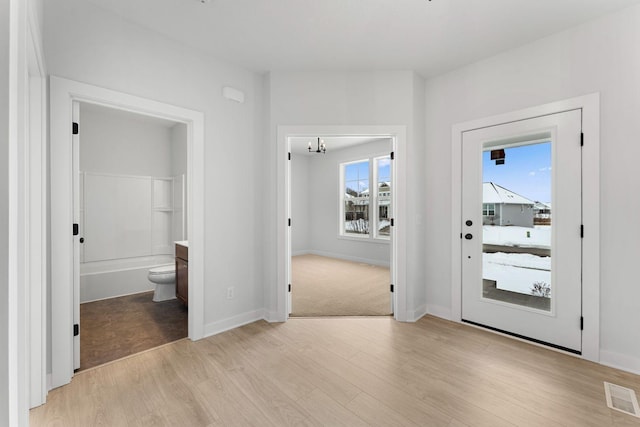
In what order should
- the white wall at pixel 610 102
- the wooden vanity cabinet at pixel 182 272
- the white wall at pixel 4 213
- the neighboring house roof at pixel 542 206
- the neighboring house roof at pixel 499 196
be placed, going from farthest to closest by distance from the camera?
the wooden vanity cabinet at pixel 182 272 → the neighboring house roof at pixel 499 196 → the neighboring house roof at pixel 542 206 → the white wall at pixel 610 102 → the white wall at pixel 4 213

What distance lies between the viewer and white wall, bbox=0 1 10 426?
775mm

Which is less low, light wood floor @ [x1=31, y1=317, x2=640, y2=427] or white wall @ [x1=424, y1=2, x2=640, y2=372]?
white wall @ [x1=424, y1=2, x2=640, y2=372]

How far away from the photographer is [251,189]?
312 centimetres

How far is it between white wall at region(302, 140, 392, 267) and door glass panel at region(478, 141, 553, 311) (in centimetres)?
307

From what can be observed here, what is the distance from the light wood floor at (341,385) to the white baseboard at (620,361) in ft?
0.24

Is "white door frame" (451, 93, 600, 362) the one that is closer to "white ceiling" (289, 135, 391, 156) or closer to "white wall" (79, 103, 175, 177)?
"white ceiling" (289, 135, 391, 156)

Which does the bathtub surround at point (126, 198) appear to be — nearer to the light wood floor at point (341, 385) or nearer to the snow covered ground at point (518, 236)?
the light wood floor at point (341, 385)

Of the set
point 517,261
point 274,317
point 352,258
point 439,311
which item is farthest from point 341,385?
point 352,258

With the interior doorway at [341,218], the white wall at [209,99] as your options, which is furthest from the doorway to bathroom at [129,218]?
the interior doorway at [341,218]

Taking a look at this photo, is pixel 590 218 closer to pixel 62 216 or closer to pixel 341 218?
pixel 62 216

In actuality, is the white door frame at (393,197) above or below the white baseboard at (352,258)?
above

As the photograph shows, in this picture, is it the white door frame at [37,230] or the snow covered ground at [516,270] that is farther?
the snow covered ground at [516,270]

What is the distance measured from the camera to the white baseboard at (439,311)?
125 inches

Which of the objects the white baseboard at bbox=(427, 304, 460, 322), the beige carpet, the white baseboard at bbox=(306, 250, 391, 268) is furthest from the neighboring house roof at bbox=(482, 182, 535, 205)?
the white baseboard at bbox=(306, 250, 391, 268)
